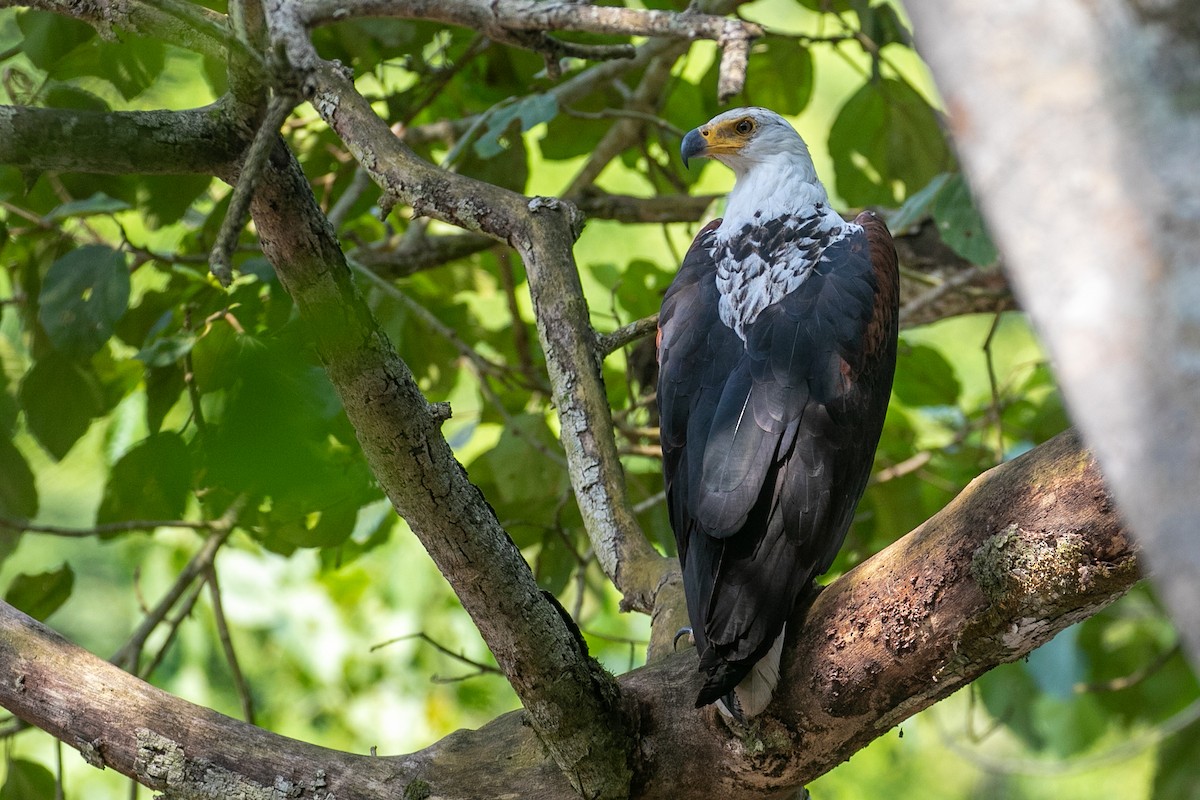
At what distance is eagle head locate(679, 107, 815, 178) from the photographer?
3.50 m

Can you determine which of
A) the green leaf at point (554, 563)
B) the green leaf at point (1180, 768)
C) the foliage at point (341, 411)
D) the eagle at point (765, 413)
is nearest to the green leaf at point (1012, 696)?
the foliage at point (341, 411)

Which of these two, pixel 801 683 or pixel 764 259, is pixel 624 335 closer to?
pixel 764 259

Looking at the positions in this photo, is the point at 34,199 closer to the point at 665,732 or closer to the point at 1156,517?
the point at 665,732

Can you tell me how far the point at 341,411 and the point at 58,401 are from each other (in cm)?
111

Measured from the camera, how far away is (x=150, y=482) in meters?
3.09

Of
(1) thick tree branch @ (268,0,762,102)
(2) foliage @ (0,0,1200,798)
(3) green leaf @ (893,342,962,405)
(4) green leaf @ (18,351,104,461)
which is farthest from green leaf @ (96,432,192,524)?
(3) green leaf @ (893,342,962,405)

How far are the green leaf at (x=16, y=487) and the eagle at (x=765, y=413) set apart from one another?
5.87 feet

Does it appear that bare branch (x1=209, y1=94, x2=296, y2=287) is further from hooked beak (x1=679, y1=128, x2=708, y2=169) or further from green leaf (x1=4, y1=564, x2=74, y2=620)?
hooked beak (x1=679, y1=128, x2=708, y2=169)

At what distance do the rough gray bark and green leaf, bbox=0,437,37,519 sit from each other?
9.74 ft

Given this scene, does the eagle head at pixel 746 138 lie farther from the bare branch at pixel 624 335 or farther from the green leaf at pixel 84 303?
the green leaf at pixel 84 303

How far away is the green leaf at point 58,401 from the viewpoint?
124 inches

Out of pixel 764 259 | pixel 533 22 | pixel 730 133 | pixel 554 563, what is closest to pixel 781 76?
pixel 730 133

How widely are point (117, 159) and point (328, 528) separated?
4.07ft

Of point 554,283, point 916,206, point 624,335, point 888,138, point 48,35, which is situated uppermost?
point 48,35
